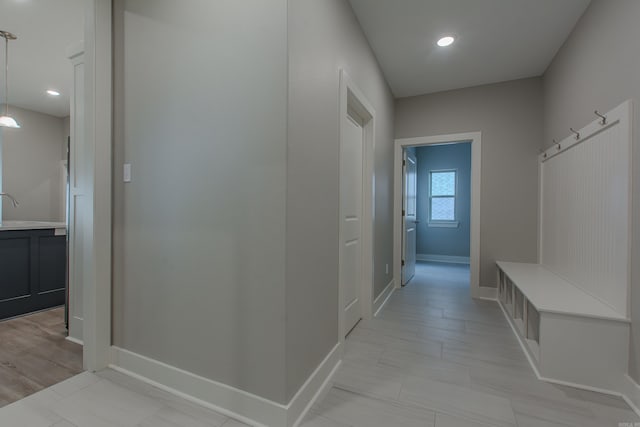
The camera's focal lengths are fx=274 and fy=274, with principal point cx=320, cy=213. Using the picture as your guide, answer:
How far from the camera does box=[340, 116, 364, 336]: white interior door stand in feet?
7.78

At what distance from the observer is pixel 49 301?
9.86ft

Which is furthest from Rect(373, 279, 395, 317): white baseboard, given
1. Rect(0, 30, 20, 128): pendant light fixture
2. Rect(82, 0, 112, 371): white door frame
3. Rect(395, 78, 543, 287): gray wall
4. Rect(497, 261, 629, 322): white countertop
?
Rect(0, 30, 20, 128): pendant light fixture

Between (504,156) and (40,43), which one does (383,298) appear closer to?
(504,156)

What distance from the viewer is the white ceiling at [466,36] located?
220 cm

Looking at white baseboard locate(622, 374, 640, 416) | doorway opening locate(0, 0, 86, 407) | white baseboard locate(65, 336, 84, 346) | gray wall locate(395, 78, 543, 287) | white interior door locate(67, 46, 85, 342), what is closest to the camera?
white baseboard locate(622, 374, 640, 416)

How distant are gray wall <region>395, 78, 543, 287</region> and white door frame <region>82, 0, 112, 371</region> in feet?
11.7

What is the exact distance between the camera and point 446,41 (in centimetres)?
264

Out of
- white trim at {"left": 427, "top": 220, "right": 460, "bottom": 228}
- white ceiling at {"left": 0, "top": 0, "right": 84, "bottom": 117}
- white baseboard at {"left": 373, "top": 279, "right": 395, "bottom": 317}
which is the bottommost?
white baseboard at {"left": 373, "top": 279, "right": 395, "bottom": 317}

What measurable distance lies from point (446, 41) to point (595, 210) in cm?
192

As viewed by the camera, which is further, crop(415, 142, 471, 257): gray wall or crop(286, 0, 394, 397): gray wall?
crop(415, 142, 471, 257): gray wall

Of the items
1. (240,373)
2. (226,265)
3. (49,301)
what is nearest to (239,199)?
(226,265)

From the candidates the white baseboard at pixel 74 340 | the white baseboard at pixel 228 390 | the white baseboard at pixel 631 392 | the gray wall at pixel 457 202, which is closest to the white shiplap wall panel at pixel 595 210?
the white baseboard at pixel 631 392

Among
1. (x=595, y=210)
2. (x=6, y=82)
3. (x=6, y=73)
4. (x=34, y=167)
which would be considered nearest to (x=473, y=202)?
(x=595, y=210)

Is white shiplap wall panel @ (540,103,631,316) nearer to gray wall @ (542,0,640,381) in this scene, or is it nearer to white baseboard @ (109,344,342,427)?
gray wall @ (542,0,640,381)
